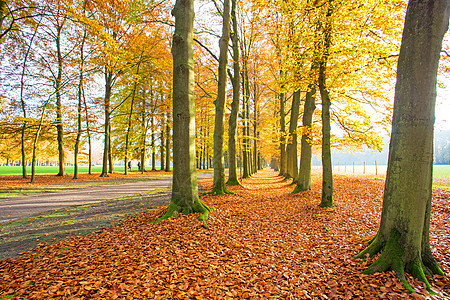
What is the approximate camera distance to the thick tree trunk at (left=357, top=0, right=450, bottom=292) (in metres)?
3.24

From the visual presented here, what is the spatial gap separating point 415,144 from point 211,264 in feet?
12.1

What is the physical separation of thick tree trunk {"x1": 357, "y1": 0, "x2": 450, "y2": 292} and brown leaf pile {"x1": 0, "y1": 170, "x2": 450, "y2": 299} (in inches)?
12.5

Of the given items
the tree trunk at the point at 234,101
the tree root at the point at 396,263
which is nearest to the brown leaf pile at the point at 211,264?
the tree root at the point at 396,263

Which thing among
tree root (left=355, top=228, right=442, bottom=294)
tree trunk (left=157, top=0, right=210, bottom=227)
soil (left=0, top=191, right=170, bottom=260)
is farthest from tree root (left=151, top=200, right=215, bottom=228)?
tree root (left=355, top=228, right=442, bottom=294)

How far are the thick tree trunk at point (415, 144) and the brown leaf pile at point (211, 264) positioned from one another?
316mm

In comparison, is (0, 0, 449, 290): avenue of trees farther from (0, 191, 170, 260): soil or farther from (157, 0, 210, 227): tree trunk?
(0, 191, 170, 260): soil

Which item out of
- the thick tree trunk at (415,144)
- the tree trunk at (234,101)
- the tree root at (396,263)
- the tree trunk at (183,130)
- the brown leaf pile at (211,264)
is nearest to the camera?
the brown leaf pile at (211,264)

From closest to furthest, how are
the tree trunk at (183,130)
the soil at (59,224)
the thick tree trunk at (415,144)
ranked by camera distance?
the thick tree trunk at (415,144), the soil at (59,224), the tree trunk at (183,130)

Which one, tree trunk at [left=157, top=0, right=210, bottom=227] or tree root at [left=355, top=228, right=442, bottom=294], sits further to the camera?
tree trunk at [left=157, top=0, right=210, bottom=227]

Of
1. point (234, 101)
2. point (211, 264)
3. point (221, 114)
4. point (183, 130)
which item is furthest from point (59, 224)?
point (234, 101)

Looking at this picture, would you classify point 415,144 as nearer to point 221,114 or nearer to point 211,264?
point 211,264

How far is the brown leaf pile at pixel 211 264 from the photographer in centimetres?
301

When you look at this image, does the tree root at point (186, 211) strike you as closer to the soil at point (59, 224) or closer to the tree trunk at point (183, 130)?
the tree trunk at point (183, 130)

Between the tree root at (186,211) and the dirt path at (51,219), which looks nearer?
the dirt path at (51,219)
